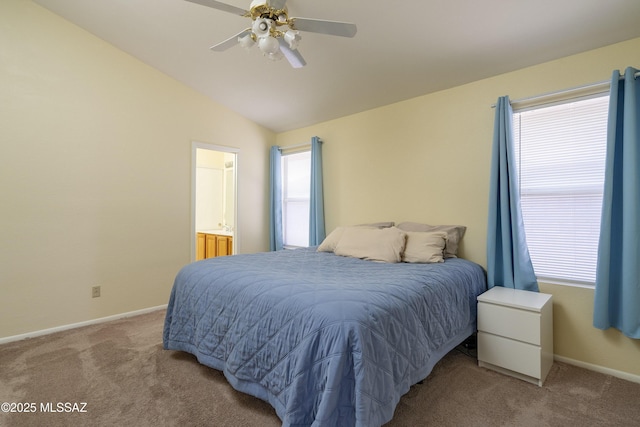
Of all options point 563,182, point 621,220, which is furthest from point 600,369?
point 563,182

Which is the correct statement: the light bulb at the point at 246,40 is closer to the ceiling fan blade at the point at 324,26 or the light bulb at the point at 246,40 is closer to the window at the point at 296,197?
the ceiling fan blade at the point at 324,26

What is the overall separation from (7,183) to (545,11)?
14.3 feet

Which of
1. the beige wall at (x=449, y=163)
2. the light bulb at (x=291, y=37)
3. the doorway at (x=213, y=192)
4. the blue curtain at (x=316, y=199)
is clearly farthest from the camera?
the doorway at (x=213, y=192)

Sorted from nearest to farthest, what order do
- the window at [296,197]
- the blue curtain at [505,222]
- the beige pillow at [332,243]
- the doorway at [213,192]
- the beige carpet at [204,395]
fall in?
the beige carpet at [204,395] < the blue curtain at [505,222] < the beige pillow at [332,243] < the window at [296,197] < the doorway at [213,192]

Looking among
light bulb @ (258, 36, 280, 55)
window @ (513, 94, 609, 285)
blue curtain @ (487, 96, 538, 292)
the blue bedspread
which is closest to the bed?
the blue bedspread

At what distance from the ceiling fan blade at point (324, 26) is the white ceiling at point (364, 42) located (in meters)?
0.47

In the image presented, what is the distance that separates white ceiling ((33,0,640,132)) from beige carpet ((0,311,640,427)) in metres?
2.43

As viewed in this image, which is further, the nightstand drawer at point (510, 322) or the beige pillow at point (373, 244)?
the beige pillow at point (373, 244)

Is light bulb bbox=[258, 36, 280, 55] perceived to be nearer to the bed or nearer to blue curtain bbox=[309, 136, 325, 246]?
the bed

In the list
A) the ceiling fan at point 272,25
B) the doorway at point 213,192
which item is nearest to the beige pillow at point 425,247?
the ceiling fan at point 272,25

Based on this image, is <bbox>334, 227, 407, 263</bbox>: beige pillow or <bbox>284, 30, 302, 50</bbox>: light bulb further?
<bbox>334, 227, 407, 263</bbox>: beige pillow

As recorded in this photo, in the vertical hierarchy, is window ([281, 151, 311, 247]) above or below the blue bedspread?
above

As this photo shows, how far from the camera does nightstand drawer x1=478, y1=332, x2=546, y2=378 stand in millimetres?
2055

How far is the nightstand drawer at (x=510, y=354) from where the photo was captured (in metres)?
2.05
